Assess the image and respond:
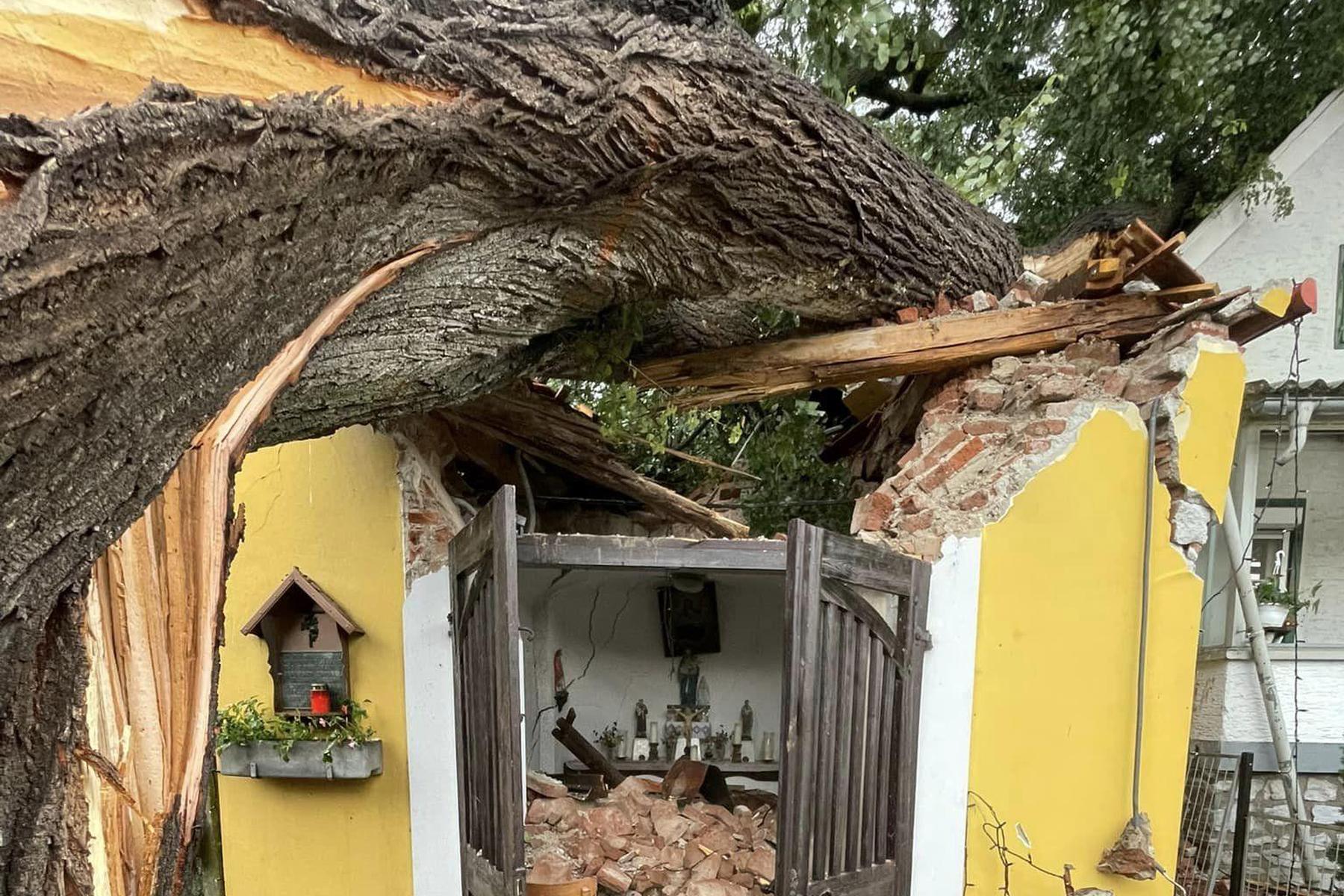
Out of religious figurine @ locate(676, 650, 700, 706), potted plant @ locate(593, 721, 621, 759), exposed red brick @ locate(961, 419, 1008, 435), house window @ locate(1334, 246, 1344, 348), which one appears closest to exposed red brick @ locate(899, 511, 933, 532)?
exposed red brick @ locate(961, 419, 1008, 435)

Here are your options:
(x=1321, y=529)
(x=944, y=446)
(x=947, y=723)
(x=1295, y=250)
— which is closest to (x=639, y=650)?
(x=947, y=723)

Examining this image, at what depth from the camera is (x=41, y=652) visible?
99cm

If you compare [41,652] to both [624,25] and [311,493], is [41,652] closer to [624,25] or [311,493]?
[624,25]

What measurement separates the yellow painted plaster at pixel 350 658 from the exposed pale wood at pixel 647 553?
1240mm

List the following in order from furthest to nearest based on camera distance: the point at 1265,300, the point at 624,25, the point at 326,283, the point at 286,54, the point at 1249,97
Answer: the point at 1249,97
the point at 1265,300
the point at 624,25
the point at 326,283
the point at 286,54

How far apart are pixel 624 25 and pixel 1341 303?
5944 millimetres

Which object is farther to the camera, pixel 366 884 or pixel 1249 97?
pixel 1249 97

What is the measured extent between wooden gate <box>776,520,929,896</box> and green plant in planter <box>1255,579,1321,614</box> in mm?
3908

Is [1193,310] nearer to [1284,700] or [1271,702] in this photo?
[1271,702]

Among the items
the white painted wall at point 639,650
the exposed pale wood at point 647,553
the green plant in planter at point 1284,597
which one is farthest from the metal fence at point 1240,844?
the exposed pale wood at point 647,553

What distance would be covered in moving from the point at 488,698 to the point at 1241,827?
5.16 m

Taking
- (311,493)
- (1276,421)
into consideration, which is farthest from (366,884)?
(1276,421)

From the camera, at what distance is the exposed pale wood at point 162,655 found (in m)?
1.09

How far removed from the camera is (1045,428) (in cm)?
273
